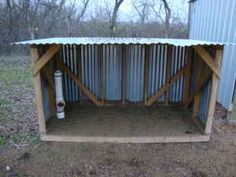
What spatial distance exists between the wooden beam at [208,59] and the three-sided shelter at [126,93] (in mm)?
340

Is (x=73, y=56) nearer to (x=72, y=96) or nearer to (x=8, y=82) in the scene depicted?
(x=72, y=96)

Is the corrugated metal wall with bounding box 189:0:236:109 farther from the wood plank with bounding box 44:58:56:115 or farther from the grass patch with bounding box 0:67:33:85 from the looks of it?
the grass patch with bounding box 0:67:33:85

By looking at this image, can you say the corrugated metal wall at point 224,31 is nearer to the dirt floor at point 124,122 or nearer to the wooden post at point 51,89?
the dirt floor at point 124,122

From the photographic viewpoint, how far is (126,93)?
5359mm

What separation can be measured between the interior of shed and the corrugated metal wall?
807 mm

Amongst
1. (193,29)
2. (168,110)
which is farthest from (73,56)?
(193,29)

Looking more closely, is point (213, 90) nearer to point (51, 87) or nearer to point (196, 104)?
point (196, 104)

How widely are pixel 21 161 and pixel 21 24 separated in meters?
9.00

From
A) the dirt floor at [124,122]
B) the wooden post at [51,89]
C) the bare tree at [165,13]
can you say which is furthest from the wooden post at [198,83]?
the bare tree at [165,13]

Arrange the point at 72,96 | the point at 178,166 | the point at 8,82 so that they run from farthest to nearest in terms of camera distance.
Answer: the point at 8,82 → the point at 72,96 → the point at 178,166

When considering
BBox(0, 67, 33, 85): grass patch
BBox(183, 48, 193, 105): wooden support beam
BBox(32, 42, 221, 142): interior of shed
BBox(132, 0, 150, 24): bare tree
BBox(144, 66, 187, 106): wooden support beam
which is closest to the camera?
BBox(32, 42, 221, 142): interior of shed

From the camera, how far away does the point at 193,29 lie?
25.1 ft

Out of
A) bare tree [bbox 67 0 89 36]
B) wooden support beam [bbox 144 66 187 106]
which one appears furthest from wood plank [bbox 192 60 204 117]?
bare tree [bbox 67 0 89 36]

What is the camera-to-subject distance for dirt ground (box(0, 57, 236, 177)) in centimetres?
315
